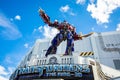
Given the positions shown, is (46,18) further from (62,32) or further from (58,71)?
(58,71)

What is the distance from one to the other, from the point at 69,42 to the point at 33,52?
609 inches

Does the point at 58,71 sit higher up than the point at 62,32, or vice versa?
the point at 62,32

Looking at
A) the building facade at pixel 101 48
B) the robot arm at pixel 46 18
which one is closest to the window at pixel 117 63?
the building facade at pixel 101 48

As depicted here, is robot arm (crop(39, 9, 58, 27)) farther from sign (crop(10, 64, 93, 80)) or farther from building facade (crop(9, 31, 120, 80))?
building facade (crop(9, 31, 120, 80))

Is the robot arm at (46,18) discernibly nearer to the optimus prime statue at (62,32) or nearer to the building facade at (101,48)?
the optimus prime statue at (62,32)

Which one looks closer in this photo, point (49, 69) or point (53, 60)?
point (49, 69)

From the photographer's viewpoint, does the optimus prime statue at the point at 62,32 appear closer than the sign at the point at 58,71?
No

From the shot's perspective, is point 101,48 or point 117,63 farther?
point 101,48

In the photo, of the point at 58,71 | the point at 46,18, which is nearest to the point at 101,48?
the point at 46,18

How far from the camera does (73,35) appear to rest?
22.7 metres

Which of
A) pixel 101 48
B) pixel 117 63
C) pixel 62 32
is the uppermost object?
pixel 62 32

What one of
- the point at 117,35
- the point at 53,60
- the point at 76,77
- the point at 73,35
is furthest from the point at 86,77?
the point at 117,35

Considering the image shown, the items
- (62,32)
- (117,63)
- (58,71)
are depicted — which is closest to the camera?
(58,71)

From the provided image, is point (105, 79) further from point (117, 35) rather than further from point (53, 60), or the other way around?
point (117, 35)
